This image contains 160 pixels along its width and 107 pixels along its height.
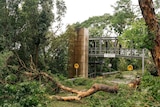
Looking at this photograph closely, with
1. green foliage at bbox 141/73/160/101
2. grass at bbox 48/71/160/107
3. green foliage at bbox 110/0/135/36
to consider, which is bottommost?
grass at bbox 48/71/160/107

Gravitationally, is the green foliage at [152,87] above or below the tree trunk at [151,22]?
below

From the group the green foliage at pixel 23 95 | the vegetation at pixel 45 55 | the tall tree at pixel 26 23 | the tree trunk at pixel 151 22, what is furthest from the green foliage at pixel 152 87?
the tall tree at pixel 26 23

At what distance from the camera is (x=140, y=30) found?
5996 mm

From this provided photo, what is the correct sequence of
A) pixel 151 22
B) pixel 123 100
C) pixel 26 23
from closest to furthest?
1. pixel 123 100
2. pixel 151 22
3. pixel 26 23

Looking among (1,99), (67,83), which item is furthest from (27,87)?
(67,83)

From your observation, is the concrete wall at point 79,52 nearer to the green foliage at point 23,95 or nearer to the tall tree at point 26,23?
the tall tree at point 26,23

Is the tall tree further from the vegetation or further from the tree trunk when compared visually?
the tree trunk

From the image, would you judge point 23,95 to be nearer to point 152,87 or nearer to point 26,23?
point 152,87

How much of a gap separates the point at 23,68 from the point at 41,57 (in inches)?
107

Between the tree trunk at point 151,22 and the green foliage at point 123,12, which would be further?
the green foliage at point 123,12

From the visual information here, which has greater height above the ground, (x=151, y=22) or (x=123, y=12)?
(x=123, y=12)

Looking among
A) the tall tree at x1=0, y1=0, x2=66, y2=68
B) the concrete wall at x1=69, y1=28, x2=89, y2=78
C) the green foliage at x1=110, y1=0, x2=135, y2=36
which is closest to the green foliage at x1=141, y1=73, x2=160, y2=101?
the green foliage at x1=110, y1=0, x2=135, y2=36

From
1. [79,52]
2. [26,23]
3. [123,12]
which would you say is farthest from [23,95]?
[79,52]

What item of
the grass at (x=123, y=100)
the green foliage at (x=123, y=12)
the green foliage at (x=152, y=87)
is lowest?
the grass at (x=123, y=100)
